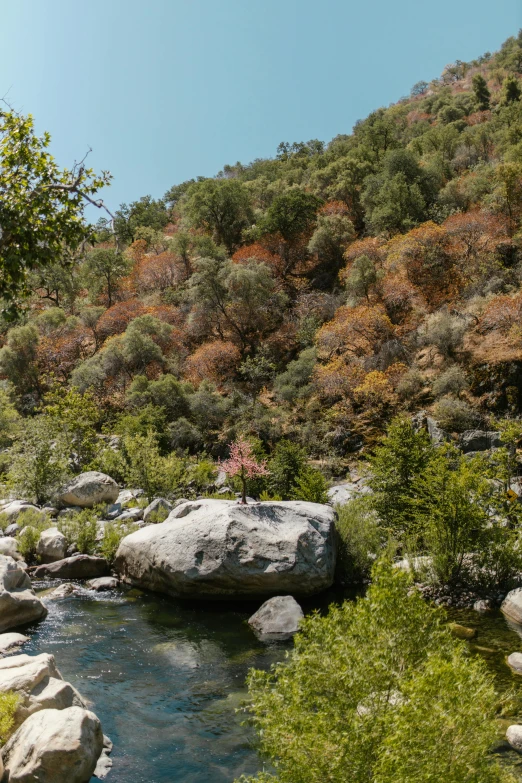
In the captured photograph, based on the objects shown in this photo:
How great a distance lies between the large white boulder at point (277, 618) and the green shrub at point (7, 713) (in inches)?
246

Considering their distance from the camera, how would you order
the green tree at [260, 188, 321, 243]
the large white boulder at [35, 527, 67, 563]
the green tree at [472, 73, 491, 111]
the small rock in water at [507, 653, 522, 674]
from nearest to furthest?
the small rock in water at [507, 653, 522, 674]
the large white boulder at [35, 527, 67, 563]
the green tree at [260, 188, 321, 243]
the green tree at [472, 73, 491, 111]

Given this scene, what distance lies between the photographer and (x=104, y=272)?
163 ft

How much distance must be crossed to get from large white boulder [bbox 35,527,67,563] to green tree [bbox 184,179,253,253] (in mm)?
36888

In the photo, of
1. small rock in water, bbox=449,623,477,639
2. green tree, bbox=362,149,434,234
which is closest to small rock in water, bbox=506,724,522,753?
small rock in water, bbox=449,623,477,639

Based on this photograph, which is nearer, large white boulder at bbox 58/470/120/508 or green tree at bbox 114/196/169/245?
large white boulder at bbox 58/470/120/508

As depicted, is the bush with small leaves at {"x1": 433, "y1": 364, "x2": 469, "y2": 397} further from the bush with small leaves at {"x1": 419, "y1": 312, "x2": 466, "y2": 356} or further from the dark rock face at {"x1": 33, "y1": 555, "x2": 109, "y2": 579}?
the dark rock face at {"x1": 33, "y1": 555, "x2": 109, "y2": 579}

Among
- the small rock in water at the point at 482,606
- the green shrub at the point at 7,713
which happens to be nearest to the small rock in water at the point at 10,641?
the green shrub at the point at 7,713

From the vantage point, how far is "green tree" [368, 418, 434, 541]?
16.9 metres

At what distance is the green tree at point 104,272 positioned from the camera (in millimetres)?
48781

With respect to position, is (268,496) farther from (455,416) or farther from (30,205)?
(30,205)

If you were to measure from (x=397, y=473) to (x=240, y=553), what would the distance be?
5.92 m

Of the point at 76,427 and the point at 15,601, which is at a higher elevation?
the point at 76,427

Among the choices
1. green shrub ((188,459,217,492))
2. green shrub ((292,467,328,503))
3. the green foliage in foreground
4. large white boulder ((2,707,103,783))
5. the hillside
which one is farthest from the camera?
the hillside

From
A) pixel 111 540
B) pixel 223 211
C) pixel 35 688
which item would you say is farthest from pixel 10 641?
pixel 223 211
